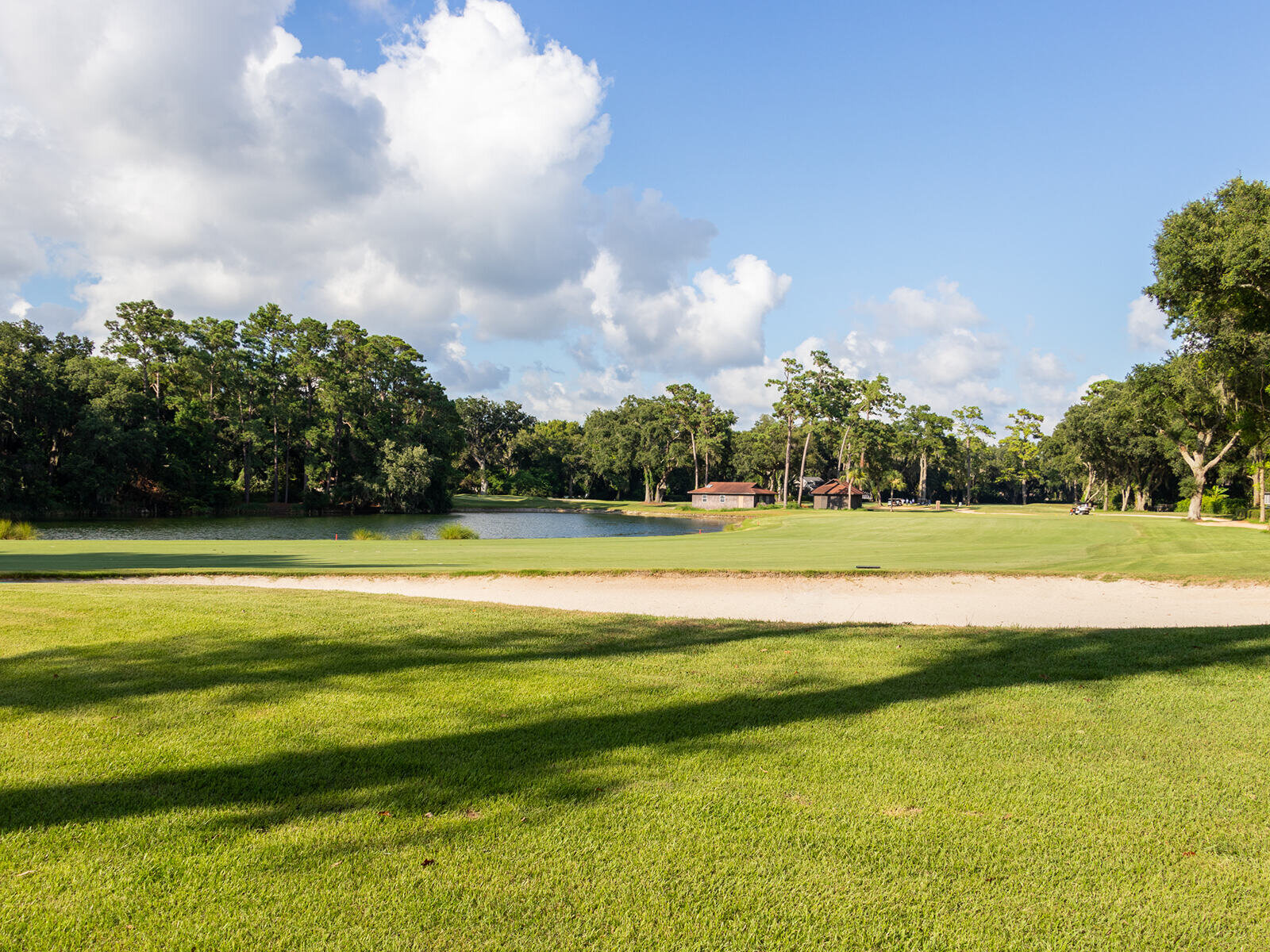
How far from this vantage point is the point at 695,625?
27.4 feet

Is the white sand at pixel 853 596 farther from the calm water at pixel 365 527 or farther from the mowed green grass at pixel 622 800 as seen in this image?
the calm water at pixel 365 527

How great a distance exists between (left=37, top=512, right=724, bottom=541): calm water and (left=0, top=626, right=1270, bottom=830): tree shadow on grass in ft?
113

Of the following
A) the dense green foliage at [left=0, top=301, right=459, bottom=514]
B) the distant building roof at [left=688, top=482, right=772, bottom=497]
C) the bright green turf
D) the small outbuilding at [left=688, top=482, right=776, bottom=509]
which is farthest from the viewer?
the distant building roof at [left=688, top=482, right=772, bottom=497]

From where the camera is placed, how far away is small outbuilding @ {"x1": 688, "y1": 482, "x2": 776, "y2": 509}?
80.7 metres

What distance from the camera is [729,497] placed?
81375 millimetres

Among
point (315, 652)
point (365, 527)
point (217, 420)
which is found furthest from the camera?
point (217, 420)

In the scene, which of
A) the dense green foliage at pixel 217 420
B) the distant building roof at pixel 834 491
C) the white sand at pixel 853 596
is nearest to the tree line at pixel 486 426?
the dense green foliage at pixel 217 420

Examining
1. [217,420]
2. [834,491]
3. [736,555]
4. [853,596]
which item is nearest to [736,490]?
[834,491]

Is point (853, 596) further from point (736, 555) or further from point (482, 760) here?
point (482, 760)

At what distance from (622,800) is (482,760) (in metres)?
0.96

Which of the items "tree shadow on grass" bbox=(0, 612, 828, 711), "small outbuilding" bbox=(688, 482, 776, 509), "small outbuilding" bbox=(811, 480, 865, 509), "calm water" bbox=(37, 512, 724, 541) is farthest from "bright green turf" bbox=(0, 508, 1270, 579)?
"small outbuilding" bbox=(688, 482, 776, 509)

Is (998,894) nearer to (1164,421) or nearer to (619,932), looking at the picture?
(619,932)

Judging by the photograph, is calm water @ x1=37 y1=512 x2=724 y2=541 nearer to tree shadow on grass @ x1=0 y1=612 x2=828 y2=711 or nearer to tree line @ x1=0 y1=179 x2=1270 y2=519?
tree line @ x1=0 y1=179 x2=1270 y2=519

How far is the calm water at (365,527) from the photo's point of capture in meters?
39.0
